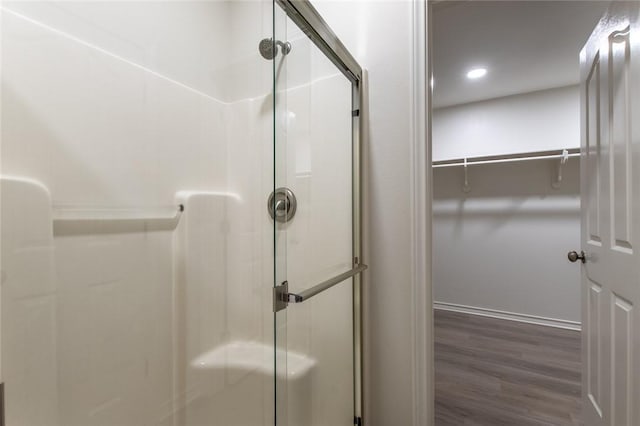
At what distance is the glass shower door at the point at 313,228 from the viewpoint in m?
0.82

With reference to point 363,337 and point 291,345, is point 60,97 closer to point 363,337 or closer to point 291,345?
point 291,345

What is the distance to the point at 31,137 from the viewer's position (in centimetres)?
91

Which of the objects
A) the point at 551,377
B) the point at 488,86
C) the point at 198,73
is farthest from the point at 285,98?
the point at 488,86

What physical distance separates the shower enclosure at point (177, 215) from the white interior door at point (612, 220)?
2.94 feet

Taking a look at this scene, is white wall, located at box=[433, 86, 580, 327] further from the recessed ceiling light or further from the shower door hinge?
the shower door hinge

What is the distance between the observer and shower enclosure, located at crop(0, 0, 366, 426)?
0.86 metres

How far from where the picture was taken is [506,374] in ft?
6.49

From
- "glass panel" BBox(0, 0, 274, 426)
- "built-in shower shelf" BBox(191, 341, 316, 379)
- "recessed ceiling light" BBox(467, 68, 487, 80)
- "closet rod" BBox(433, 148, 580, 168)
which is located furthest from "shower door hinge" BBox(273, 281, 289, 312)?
"closet rod" BBox(433, 148, 580, 168)

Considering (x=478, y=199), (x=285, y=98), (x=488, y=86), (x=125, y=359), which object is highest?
(x=488, y=86)

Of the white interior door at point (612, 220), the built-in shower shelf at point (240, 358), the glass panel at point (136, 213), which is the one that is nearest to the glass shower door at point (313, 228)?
the glass panel at point (136, 213)

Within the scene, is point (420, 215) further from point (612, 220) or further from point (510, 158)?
point (510, 158)

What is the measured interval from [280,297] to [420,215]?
71 centimetres

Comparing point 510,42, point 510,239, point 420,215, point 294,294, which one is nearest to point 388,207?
point 420,215

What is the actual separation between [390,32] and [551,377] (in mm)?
2291
